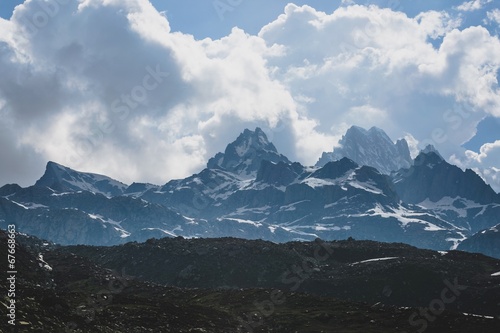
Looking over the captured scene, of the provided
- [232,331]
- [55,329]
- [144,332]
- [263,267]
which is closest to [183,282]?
[263,267]

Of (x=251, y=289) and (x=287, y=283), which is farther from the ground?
(x=287, y=283)

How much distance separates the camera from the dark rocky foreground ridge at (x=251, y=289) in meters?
65.7

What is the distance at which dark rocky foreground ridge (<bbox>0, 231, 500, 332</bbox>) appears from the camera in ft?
216

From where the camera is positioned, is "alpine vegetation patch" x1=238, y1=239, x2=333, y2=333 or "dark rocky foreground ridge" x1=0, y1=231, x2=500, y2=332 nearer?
"dark rocky foreground ridge" x1=0, y1=231, x2=500, y2=332

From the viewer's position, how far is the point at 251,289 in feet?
365

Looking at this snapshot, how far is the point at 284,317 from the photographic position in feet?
279

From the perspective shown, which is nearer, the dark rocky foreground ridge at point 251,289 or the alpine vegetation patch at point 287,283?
the dark rocky foreground ridge at point 251,289

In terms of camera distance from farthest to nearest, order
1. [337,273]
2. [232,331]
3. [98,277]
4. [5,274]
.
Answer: [337,273]
[98,277]
[5,274]
[232,331]

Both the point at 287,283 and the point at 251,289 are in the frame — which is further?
the point at 287,283

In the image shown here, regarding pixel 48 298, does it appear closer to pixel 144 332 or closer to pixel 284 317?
pixel 144 332

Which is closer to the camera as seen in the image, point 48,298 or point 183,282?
point 48,298

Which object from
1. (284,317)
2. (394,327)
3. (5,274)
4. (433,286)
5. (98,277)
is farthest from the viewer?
(433,286)

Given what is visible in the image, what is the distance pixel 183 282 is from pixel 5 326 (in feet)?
396

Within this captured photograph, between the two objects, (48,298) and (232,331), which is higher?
(48,298)
